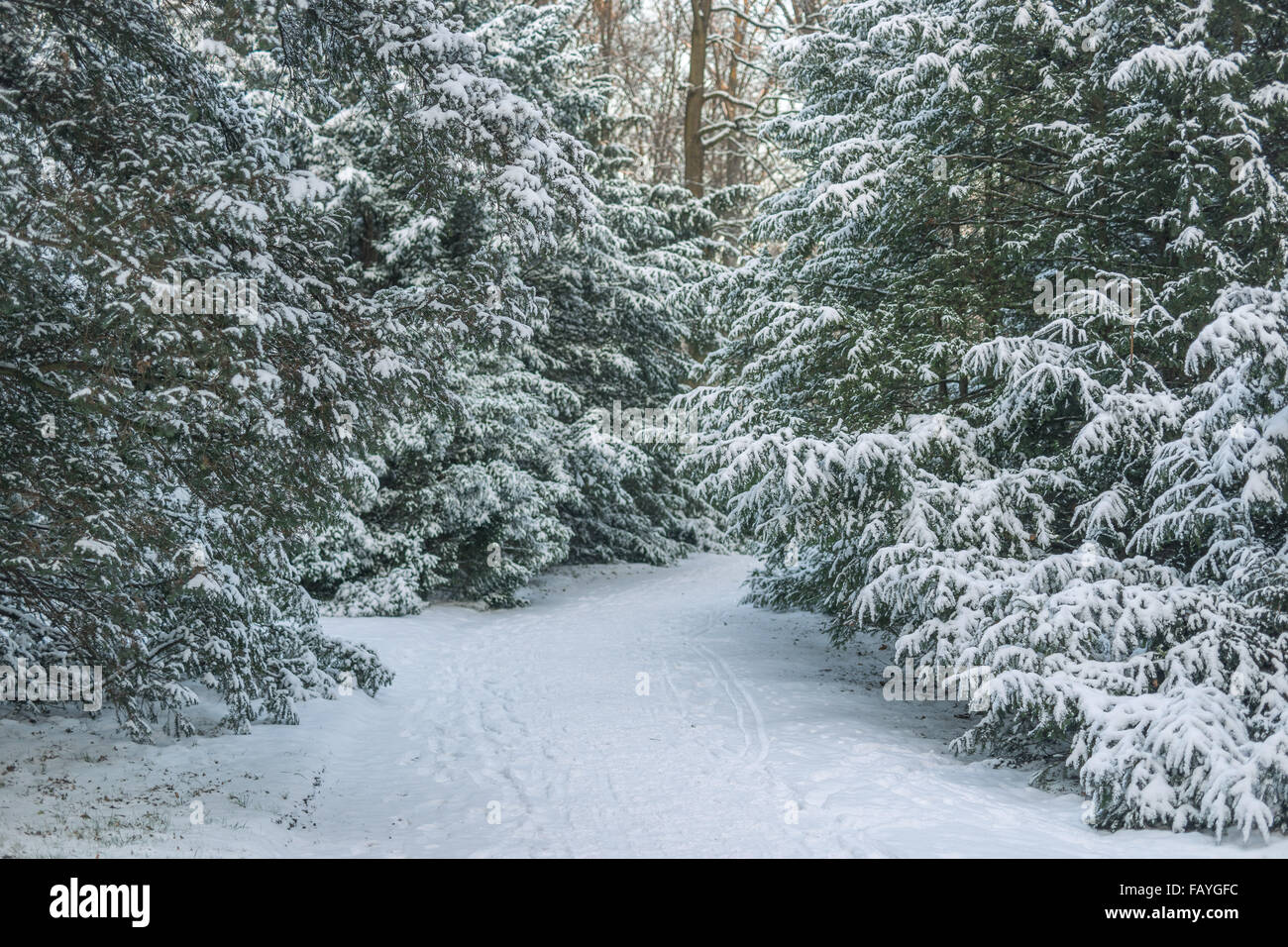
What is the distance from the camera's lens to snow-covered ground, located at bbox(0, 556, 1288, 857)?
5.66 m

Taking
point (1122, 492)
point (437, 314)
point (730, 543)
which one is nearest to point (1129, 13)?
point (1122, 492)

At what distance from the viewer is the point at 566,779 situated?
7.24 metres

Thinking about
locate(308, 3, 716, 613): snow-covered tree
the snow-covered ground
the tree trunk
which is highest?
the tree trunk

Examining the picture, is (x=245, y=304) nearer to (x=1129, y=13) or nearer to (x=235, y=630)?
(x=235, y=630)

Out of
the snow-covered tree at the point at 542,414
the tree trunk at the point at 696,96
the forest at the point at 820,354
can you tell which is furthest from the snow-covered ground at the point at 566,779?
the tree trunk at the point at 696,96

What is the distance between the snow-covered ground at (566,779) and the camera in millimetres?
5656

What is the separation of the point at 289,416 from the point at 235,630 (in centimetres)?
233

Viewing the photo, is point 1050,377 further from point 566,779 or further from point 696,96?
→ point 696,96

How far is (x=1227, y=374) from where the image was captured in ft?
21.5

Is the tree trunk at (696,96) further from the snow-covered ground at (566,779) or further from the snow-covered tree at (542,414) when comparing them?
the snow-covered ground at (566,779)

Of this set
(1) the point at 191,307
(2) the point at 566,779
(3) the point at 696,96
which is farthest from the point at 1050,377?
(3) the point at 696,96

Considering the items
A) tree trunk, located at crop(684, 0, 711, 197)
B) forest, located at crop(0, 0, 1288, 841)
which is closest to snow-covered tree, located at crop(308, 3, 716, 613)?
tree trunk, located at crop(684, 0, 711, 197)

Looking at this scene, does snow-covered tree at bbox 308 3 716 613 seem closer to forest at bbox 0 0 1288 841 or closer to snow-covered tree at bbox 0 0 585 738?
forest at bbox 0 0 1288 841

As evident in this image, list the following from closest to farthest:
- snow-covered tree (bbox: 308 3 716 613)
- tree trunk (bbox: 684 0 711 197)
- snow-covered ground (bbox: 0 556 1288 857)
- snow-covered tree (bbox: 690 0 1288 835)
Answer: snow-covered ground (bbox: 0 556 1288 857) < snow-covered tree (bbox: 690 0 1288 835) < snow-covered tree (bbox: 308 3 716 613) < tree trunk (bbox: 684 0 711 197)
